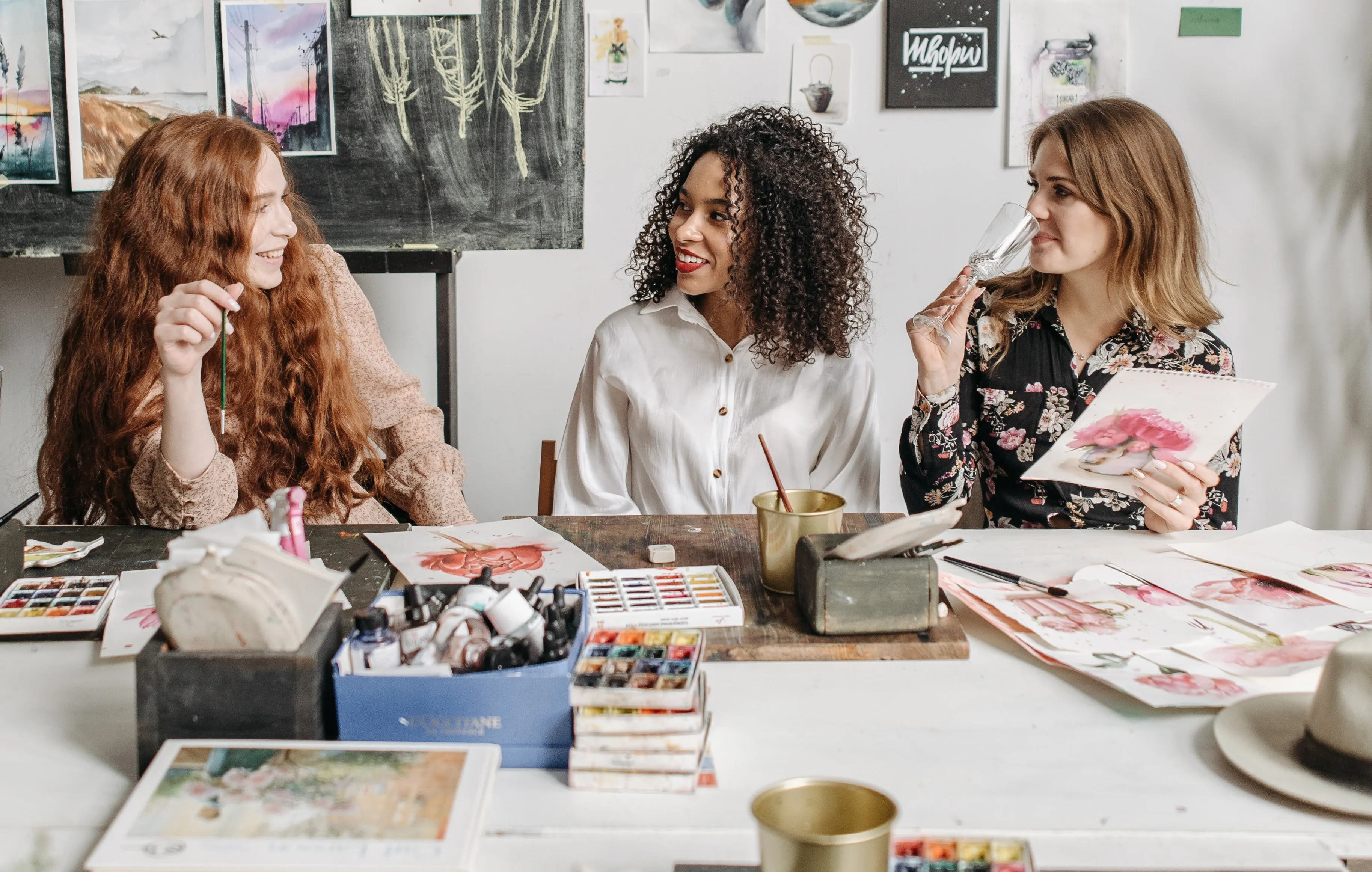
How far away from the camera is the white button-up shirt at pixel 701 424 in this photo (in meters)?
1.88

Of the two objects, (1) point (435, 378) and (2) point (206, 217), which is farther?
(1) point (435, 378)

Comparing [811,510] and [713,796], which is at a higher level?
[811,510]

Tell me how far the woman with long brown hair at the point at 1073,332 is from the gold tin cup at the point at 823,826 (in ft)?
3.74

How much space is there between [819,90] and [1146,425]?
1.57 meters

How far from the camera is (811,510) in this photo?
4.17ft

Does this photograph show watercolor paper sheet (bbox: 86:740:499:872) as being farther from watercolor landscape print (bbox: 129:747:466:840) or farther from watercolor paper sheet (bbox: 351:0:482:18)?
watercolor paper sheet (bbox: 351:0:482:18)

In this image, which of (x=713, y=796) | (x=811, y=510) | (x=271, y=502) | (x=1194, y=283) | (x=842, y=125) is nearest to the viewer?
(x=713, y=796)

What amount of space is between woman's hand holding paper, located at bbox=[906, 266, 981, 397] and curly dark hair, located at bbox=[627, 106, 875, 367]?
0.18m

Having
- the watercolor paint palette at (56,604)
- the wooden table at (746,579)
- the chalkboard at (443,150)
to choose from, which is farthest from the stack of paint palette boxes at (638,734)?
the chalkboard at (443,150)

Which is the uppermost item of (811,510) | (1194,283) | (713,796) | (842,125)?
(842,125)

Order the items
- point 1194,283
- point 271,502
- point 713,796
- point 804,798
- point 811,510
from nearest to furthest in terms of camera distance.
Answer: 1. point 804,798
2. point 713,796
3. point 271,502
4. point 811,510
5. point 1194,283

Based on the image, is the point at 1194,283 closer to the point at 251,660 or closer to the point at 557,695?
the point at 557,695

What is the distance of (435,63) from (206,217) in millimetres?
1018

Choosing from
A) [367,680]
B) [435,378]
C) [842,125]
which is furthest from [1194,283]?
[435,378]
